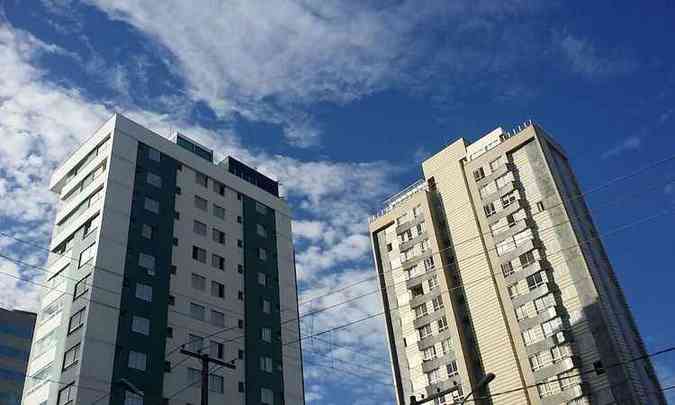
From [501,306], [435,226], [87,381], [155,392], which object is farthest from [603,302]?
[87,381]

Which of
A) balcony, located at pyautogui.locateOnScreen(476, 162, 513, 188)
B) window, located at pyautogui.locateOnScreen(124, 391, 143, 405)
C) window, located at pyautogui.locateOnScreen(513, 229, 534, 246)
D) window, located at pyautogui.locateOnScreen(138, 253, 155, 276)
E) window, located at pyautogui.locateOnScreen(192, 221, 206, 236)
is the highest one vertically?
balcony, located at pyautogui.locateOnScreen(476, 162, 513, 188)

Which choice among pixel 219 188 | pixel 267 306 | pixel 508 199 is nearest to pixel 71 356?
pixel 267 306

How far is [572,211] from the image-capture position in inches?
2758

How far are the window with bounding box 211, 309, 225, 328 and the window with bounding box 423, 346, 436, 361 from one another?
25727mm

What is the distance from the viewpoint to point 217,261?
204 ft

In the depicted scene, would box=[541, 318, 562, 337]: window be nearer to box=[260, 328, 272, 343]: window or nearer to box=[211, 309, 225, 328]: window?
box=[260, 328, 272, 343]: window

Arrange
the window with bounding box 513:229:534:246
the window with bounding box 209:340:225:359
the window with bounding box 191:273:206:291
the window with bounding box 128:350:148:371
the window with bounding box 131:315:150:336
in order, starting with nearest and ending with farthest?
the window with bounding box 128:350:148:371
the window with bounding box 131:315:150:336
the window with bounding box 209:340:225:359
the window with bounding box 191:273:206:291
the window with bounding box 513:229:534:246

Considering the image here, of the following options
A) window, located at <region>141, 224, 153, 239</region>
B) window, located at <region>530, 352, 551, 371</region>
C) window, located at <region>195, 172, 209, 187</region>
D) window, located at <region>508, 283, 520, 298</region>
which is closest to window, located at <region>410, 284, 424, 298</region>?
window, located at <region>508, 283, 520, 298</region>

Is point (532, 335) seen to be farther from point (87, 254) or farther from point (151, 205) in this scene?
point (87, 254)

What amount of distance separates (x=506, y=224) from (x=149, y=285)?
124 feet

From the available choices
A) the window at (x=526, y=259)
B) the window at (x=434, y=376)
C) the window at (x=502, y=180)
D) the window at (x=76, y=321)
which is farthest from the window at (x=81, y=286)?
the window at (x=502, y=180)

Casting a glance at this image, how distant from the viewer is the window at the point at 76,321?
5175 cm

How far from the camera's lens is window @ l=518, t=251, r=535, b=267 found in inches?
2709

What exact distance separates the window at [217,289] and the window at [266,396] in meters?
9.12
